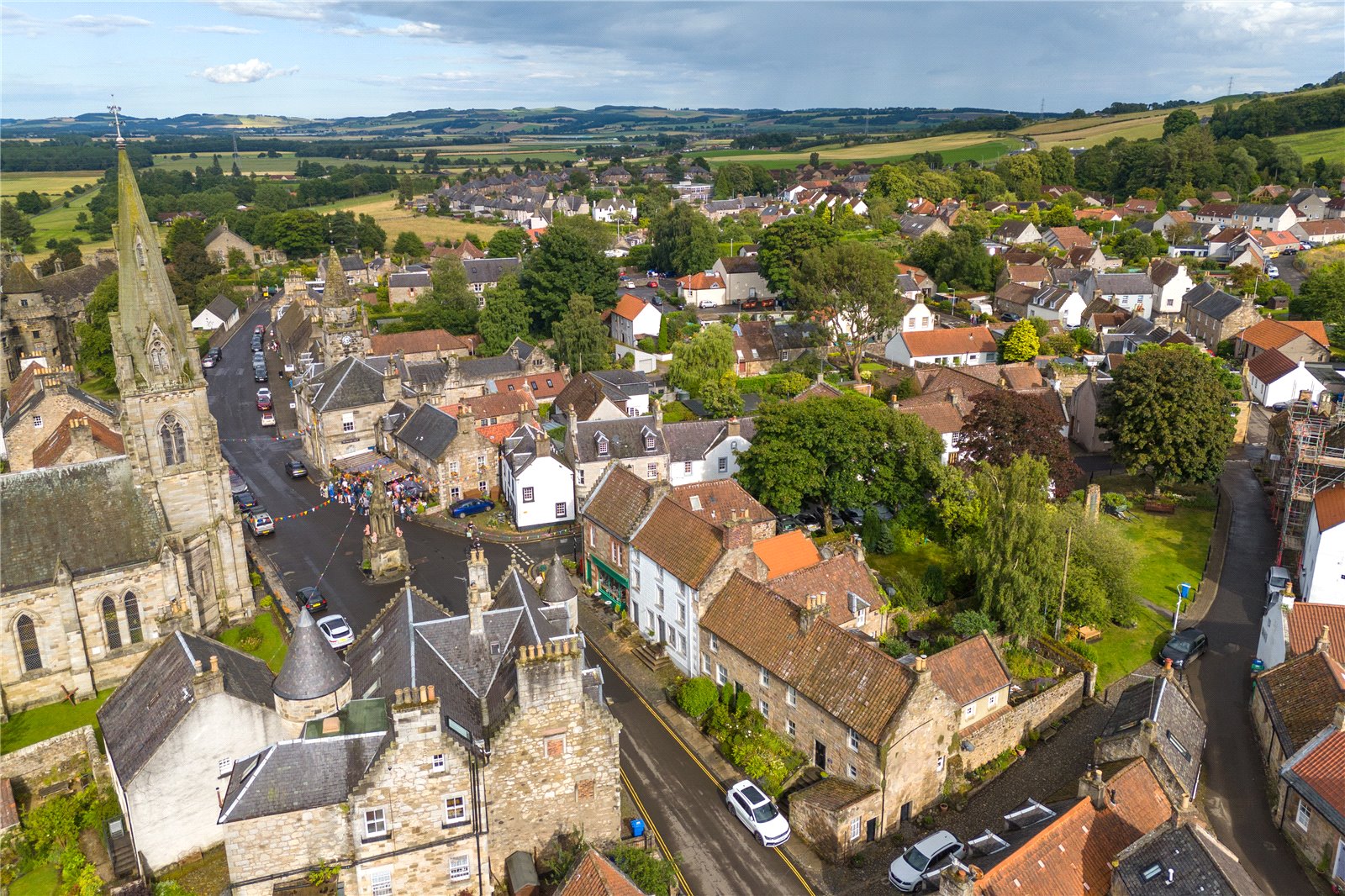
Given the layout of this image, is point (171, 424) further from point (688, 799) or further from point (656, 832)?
point (688, 799)

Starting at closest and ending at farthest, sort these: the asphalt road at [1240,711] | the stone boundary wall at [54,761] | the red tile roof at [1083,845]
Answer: the red tile roof at [1083,845], the asphalt road at [1240,711], the stone boundary wall at [54,761]

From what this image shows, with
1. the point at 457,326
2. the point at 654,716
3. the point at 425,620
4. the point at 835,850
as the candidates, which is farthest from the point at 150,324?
the point at 457,326

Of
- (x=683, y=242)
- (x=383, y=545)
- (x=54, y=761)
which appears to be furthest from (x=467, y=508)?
(x=683, y=242)

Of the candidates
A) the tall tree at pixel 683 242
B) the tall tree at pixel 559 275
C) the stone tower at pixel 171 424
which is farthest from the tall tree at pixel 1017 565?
the tall tree at pixel 683 242

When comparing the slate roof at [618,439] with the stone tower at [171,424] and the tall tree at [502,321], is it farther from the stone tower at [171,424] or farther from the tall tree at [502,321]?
the tall tree at [502,321]

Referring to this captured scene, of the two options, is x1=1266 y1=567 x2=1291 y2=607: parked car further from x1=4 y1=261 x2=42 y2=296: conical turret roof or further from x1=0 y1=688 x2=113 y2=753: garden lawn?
x1=4 y1=261 x2=42 y2=296: conical turret roof

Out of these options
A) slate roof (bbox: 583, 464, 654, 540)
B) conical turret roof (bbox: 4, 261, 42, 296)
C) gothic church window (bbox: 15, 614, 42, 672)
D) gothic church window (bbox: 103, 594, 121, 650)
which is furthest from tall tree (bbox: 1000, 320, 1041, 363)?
conical turret roof (bbox: 4, 261, 42, 296)
